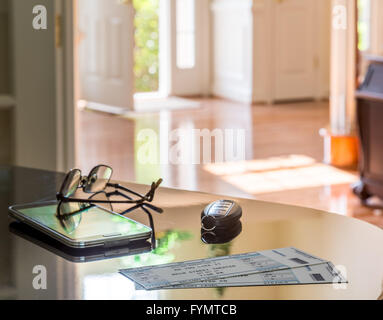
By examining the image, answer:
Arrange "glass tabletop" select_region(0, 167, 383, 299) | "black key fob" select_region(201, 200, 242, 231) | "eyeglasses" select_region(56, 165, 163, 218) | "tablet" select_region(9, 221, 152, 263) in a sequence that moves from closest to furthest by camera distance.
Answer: "glass tabletop" select_region(0, 167, 383, 299) < "tablet" select_region(9, 221, 152, 263) < "black key fob" select_region(201, 200, 242, 231) < "eyeglasses" select_region(56, 165, 163, 218)

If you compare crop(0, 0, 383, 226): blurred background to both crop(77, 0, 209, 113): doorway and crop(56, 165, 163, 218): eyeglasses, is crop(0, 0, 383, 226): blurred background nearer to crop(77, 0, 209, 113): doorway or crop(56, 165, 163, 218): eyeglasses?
crop(77, 0, 209, 113): doorway

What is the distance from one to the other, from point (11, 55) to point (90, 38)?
5.23 meters

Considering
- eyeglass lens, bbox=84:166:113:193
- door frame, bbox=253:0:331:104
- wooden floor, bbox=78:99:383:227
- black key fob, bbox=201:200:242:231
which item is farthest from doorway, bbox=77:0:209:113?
black key fob, bbox=201:200:242:231

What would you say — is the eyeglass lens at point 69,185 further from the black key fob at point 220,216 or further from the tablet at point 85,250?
the black key fob at point 220,216

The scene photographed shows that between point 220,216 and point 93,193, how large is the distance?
33 centimetres

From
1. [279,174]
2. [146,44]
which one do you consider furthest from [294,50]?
[279,174]

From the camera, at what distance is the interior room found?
A: 6.98 ft

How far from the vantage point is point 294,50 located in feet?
25.5

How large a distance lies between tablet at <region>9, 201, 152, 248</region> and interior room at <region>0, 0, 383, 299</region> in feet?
0.20

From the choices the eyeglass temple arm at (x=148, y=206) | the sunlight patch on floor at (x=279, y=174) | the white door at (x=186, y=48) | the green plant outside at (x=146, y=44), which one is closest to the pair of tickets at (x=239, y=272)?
the eyeglass temple arm at (x=148, y=206)

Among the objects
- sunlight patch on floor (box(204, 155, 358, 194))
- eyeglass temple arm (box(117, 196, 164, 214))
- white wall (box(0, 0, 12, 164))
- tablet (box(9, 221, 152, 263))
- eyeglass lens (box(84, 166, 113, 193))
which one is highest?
white wall (box(0, 0, 12, 164))

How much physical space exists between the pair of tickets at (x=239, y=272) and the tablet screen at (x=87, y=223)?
5.5 inches

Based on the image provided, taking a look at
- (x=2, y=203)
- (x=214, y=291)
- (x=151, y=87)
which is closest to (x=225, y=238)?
(x=214, y=291)

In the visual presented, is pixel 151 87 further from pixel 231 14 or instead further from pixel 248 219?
pixel 248 219
